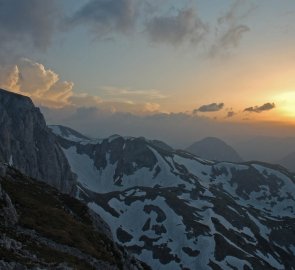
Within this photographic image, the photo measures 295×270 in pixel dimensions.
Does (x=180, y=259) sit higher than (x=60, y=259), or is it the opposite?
(x=60, y=259)

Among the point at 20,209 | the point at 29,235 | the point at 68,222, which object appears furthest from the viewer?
the point at 68,222

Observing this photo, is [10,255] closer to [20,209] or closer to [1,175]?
[20,209]

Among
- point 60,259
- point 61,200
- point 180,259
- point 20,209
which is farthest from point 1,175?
point 180,259

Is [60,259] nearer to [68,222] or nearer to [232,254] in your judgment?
[68,222]

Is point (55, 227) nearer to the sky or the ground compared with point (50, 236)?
nearer to the ground

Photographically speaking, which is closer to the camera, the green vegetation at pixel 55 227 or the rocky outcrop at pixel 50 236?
the rocky outcrop at pixel 50 236

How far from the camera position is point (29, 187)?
73.4m

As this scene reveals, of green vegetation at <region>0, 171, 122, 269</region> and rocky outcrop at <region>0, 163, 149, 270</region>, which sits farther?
green vegetation at <region>0, 171, 122, 269</region>

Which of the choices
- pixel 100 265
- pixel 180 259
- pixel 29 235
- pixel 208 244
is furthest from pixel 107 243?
pixel 208 244

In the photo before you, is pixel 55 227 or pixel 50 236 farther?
pixel 55 227

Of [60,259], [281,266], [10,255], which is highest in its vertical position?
[10,255]

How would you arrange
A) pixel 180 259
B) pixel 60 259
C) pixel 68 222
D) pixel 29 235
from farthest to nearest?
pixel 180 259 → pixel 68 222 → pixel 29 235 → pixel 60 259

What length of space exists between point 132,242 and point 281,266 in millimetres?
66995

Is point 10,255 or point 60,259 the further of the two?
point 60,259
